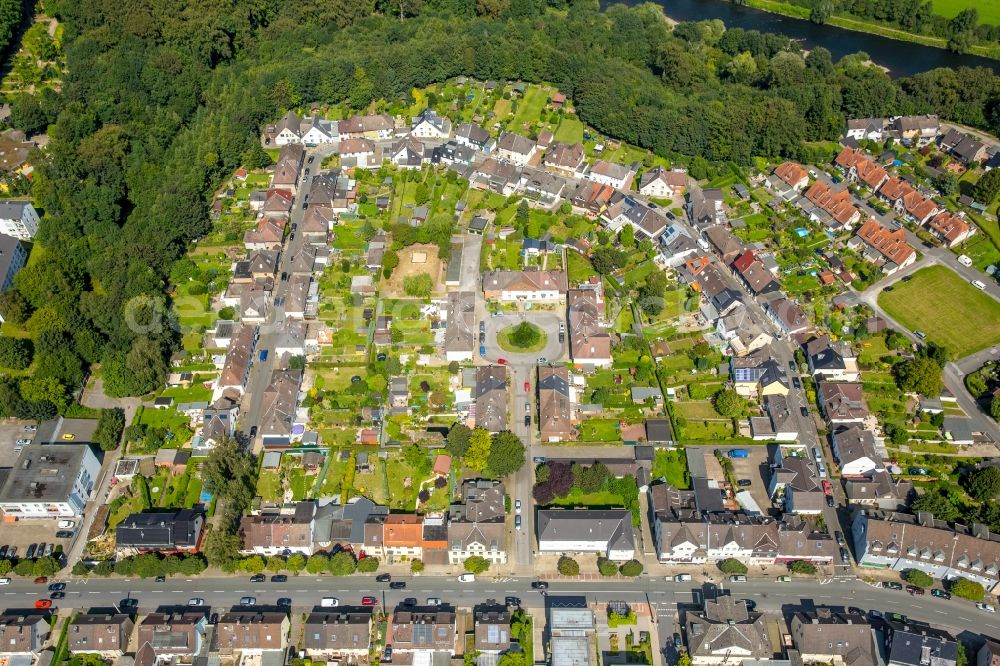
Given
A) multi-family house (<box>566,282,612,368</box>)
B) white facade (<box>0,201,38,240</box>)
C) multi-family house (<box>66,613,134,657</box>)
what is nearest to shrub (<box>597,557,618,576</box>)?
multi-family house (<box>566,282,612,368</box>)

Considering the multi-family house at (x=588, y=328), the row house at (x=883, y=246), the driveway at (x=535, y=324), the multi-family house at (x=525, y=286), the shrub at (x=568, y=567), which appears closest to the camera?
the shrub at (x=568, y=567)

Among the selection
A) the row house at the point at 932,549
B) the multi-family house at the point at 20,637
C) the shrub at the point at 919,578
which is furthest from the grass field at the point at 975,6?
the multi-family house at the point at 20,637

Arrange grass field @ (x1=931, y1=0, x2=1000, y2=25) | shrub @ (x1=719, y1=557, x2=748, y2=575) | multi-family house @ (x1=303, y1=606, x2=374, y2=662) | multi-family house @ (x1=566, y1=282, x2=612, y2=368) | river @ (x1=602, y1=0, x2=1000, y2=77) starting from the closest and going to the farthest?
1. multi-family house @ (x1=303, y1=606, x2=374, y2=662)
2. shrub @ (x1=719, y1=557, x2=748, y2=575)
3. multi-family house @ (x1=566, y1=282, x2=612, y2=368)
4. river @ (x1=602, y1=0, x2=1000, y2=77)
5. grass field @ (x1=931, y1=0, x2=1000, y2=25)

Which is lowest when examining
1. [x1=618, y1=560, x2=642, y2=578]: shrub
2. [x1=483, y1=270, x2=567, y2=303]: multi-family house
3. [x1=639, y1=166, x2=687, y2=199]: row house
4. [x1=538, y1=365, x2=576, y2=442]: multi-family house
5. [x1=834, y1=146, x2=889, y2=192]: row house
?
[x1=618, y1=560, x2=642, y2=578]: shrub

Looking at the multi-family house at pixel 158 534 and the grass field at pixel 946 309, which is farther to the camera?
the grass field at pixel 946 309

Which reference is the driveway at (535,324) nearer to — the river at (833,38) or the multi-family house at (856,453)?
the multi-family house at (856,453)

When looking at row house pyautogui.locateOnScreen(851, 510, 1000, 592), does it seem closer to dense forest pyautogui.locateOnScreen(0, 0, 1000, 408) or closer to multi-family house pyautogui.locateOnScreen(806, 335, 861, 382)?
multi-family house pyautogui.locateOnScreen(806, 335, 861, 382)

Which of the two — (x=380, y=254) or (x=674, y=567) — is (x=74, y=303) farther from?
(x=674, y=567)
